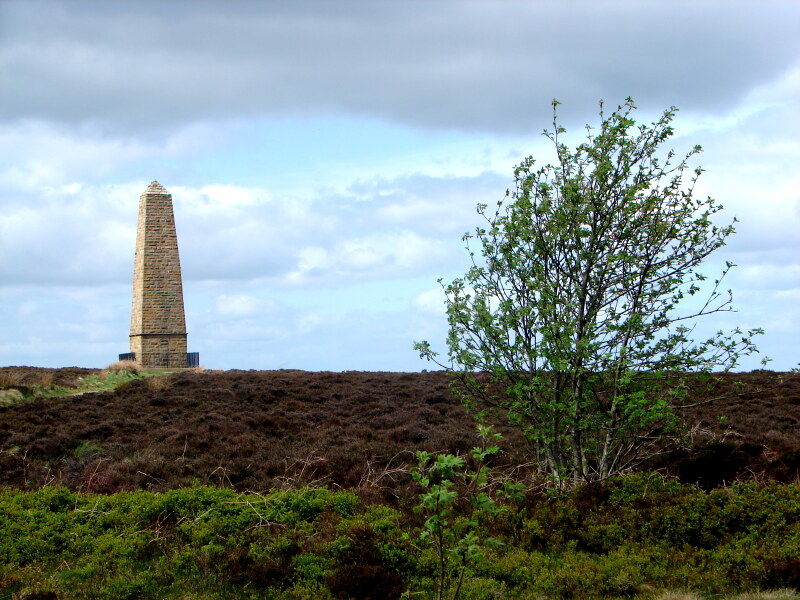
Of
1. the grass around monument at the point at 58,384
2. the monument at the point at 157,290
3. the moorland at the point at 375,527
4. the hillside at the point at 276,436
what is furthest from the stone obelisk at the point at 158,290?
the moorland at the point at 375,527

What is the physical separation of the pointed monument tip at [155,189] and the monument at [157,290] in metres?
0.05

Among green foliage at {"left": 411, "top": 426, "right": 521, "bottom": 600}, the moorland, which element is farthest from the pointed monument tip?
green foliage at {"left": 411, "top": 426, "right": 521, "bottom": 600}

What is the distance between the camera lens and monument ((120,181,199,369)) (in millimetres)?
37688

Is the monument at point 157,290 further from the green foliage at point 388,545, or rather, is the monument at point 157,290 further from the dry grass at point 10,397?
the green foliage at point 388,545

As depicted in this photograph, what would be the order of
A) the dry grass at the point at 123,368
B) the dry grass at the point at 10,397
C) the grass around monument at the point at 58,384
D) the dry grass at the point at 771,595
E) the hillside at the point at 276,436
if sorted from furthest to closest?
1. the dry grass at the point at 123,368
2. the grass around monument at the point at 58,384
3. the dry grass at the point at 10,397
4. the hillside at the point at 276,436
5. the dry grass at the point at 771,595

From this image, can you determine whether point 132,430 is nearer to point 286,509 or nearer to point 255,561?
point 286,509

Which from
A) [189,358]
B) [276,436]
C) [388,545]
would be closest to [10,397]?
[276,436]

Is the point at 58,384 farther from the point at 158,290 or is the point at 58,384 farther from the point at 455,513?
the point at 455,513

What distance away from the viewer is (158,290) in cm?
3775

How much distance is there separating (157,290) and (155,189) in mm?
5112

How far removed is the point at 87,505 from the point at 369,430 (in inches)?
315

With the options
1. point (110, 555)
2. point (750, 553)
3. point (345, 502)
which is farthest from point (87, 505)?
point (750, 553)

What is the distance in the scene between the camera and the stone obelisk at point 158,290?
37.7 metres

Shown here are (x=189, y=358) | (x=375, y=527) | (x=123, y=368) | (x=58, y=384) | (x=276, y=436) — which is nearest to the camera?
(x=375, y=527)
